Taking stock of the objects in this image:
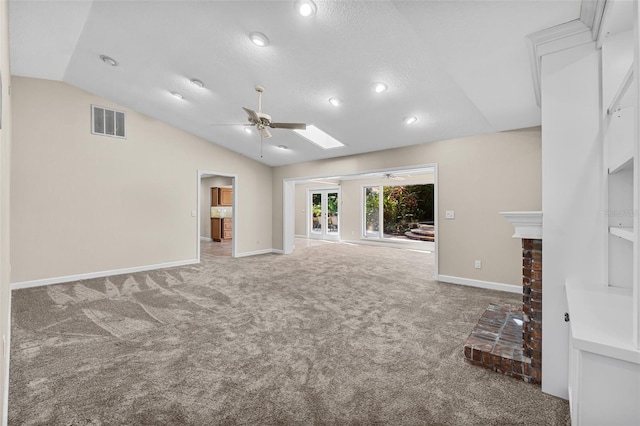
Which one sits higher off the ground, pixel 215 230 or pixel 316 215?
pixel 316 215

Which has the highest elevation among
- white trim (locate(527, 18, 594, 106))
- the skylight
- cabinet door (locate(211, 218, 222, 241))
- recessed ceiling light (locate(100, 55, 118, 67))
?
recessed ceiling light (locate(100, 55, 118, 67))

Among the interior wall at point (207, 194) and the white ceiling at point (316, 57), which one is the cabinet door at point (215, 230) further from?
the white ceiling at point (316, 57)

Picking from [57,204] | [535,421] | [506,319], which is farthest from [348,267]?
[57,204]

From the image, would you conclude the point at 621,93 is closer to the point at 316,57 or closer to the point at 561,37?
the point at 561,37

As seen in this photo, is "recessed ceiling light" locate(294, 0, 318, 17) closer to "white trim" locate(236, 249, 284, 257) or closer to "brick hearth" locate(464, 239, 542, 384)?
"brick hearth" locate(464, 239, 542, 384)

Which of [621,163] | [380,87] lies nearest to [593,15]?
[621,163]

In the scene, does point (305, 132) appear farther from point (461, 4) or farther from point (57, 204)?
point (57, 204)

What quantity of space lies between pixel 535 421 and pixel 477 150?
3704 mm

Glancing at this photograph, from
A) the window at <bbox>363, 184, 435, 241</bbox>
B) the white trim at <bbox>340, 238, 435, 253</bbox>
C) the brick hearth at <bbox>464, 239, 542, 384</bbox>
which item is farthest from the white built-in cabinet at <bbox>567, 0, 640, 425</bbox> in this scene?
the window at <bbox>363, 184, 435, 241</bbox>

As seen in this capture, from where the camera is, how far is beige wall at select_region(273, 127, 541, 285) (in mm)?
3955

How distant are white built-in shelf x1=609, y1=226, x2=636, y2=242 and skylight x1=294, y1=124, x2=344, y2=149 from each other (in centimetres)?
430

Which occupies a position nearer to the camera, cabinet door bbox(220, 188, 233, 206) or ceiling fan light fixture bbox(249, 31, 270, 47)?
ceiling fan light fixture bbox(249, 31, 270, 47)

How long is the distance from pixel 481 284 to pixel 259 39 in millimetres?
4484

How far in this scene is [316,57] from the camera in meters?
3.03
